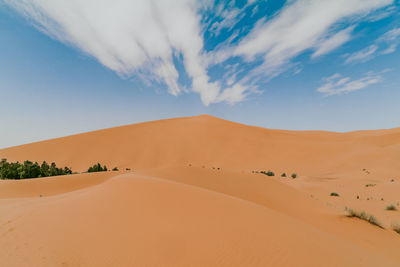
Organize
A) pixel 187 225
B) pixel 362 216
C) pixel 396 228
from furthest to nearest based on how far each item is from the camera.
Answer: pixel 362 216
pixel 396 228
pixel 187 225

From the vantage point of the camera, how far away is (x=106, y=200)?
16.4ft

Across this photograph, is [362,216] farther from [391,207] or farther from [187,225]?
[187,225]

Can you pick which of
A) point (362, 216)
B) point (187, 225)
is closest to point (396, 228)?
point (362, 216)

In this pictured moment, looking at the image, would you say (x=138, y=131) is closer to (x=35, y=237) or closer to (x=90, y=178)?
(x=90, y=178)

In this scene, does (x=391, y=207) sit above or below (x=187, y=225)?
below

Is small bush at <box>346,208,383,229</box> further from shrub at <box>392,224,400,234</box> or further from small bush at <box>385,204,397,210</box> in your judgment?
small bush at <box>385,204,397,210</box>

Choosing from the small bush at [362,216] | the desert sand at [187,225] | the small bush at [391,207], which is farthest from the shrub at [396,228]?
the small bush at [391,207]

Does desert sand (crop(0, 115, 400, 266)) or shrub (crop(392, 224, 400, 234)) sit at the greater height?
desert sand (crop(0, 115, 400, 266))

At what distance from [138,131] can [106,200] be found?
3711 cm

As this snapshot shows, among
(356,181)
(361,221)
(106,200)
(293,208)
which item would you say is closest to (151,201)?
(106,200)

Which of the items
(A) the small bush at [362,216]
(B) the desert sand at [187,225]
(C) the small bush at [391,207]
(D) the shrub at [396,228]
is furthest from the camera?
(C) the small bush at [391,207]

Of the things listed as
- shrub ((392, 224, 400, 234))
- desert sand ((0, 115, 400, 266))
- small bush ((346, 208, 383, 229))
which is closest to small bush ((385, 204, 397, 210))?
desert sand ((0, 115, 400, 266))

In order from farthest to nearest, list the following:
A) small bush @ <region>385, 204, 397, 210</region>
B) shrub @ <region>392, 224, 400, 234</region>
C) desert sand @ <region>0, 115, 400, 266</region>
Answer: small bush @ <region>385, 204, 397, 210</region> → shrub @ <region>392, 224, 400, 234</region> → desert sand @ <region>0, 115, 400, 266</region>

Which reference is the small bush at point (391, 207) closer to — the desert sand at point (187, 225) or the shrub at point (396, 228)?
the desert sand at point (187, 225)
